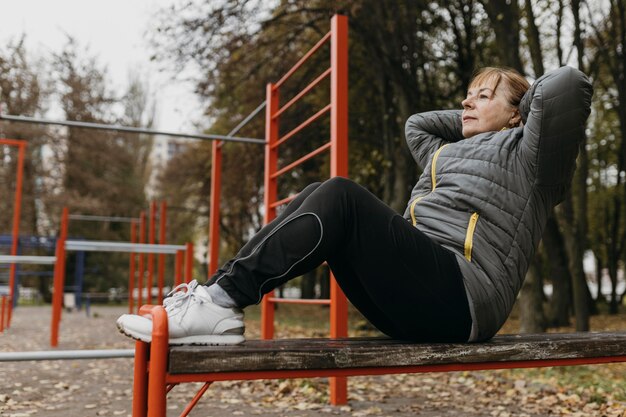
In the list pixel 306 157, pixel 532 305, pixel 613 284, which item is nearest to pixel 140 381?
pixel 306 157

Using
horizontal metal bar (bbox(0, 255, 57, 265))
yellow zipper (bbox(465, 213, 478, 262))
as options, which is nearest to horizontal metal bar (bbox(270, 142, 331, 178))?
yellow zipper (bbox(465, 213, 478, 262))

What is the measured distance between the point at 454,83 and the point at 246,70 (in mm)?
3246

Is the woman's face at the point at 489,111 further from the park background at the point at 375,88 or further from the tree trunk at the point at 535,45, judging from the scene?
the tree trunk at the point at 535,45

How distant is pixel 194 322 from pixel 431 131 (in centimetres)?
120

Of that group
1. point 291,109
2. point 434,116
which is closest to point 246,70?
point 291,109

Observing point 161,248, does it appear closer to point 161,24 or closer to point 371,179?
point 161,24

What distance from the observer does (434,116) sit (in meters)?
2.16

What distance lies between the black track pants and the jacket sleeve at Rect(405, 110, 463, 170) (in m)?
0.63

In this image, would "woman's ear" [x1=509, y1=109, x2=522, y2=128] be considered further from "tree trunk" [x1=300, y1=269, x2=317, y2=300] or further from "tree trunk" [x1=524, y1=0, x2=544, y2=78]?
"tree trunk" [x1=300, y1=269, x2=317, y2=300]

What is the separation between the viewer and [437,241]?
1697 mm

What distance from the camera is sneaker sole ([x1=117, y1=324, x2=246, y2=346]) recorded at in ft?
4.29

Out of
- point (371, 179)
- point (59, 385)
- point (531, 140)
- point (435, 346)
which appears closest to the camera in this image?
point (435, 346)

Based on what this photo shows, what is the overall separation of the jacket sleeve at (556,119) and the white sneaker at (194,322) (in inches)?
35.9

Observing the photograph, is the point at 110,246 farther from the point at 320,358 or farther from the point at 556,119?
the point at 556,119
